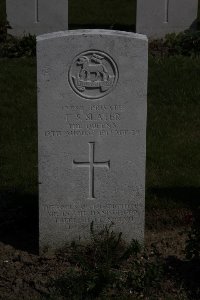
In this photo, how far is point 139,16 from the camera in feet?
42.2

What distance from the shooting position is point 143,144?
5715 mm

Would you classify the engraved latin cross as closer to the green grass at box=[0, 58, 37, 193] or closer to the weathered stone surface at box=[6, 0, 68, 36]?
the green grass at box=[0, 58, 37, 193]

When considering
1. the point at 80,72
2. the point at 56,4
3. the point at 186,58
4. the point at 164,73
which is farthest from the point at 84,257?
the point at 56,4

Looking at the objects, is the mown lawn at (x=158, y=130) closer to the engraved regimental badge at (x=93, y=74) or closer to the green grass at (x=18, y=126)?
the green grass at (x=18, y=126)

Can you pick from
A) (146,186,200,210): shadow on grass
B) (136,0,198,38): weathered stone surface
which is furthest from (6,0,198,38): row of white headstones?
(146,186,200,210): shadow on grass

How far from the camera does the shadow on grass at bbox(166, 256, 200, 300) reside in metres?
5.35

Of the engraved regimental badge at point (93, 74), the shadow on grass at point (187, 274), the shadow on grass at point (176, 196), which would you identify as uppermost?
the engraved regimental badge at point (93, 74)

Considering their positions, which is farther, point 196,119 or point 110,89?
point 196,119

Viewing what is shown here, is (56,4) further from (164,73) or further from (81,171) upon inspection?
(81,171)

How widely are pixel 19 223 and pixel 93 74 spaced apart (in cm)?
154

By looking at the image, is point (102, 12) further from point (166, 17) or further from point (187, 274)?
point (187, 274)

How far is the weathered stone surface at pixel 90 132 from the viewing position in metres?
5.52

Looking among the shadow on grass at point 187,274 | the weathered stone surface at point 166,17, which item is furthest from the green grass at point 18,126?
the weathered stone surface at point 166,17

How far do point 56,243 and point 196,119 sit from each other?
3545mm
